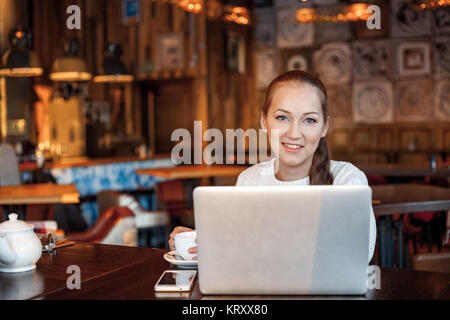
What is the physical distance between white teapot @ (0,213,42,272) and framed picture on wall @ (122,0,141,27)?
27.2 ft

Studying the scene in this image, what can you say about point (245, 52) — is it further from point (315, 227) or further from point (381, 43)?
point (315, 227)

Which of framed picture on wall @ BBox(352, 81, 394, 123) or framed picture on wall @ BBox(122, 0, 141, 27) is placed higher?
framed picture on wall @ BBox(122, 0, 141, 27)

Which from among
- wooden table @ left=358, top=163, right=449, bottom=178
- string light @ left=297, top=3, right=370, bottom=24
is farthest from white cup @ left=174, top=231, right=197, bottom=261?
string light @ left=297, top=3, right=370, bottom=24

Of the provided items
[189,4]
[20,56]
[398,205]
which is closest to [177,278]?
[398,205]

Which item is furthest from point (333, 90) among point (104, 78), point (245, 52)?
point (104, 78)

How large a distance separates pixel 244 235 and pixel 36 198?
313 cm

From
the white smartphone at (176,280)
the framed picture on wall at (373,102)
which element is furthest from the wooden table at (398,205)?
the framed picture on wall at (373,102)

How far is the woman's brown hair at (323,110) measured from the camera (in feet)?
6.18

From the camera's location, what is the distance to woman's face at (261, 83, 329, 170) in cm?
182

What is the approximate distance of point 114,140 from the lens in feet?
A: 32.8

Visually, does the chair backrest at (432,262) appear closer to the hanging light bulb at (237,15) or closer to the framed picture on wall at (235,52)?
the framed picture on wall at (235,52)

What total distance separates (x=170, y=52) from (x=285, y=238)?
8.61 metres

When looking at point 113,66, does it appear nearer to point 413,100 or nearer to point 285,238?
point 413,100

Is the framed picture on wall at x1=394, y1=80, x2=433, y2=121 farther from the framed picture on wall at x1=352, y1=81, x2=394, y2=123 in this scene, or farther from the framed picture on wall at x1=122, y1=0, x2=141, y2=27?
the framed picture on wall at x1=122, y1=0, x2=141, y2=27
